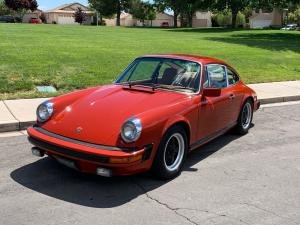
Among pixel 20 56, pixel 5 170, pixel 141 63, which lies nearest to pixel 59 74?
pixel 20 56

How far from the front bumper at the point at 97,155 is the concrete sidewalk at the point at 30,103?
279cm

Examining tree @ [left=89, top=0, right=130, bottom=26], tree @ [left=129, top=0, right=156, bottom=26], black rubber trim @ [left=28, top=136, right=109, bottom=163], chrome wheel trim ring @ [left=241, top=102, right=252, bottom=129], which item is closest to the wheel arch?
black rubber trim @ [left=28, top=136, right=109, bottom=163]

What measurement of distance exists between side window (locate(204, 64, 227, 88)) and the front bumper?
184 centimetres

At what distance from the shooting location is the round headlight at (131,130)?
5.22m

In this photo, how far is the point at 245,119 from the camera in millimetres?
8258

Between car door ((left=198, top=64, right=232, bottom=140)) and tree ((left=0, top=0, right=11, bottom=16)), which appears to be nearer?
car door ((left=198, top=64, right=232, bottom=140))

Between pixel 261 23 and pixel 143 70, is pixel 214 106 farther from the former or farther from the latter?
pixel 261 23

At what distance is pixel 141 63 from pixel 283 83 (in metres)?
8.18

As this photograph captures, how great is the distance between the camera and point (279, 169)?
21.0 feet

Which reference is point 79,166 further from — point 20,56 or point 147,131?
point 20,56

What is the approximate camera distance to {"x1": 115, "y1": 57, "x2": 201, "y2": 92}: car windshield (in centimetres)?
651

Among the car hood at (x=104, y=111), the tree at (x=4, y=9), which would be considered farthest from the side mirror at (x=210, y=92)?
the tree at (x=4, y=9)

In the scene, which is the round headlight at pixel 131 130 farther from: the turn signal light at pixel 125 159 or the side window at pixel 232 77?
the side window at pixel 232 77

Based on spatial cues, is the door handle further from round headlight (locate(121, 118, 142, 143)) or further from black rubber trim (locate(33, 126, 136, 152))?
black rubber trim (locate(33, 126, 136, 152))
